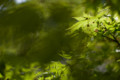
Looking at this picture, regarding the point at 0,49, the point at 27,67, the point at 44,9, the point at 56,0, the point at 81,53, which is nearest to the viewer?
the point at 81,53

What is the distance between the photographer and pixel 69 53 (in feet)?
2.70

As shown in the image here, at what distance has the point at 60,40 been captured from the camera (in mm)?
946

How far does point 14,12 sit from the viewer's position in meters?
1.21

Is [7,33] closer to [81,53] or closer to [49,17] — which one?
[49,17]

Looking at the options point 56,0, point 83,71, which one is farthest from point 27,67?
point 56,0

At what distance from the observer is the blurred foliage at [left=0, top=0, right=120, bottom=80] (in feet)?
2.51

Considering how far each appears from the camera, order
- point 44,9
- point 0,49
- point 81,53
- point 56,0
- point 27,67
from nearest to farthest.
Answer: point 81,53 → point 27,67 → point 0,49 → point 44,9 → point 56,0

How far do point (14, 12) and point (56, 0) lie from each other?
0.58 m

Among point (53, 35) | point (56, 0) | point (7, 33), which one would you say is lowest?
point (53, 35)

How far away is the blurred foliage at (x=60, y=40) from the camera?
30.1 inches

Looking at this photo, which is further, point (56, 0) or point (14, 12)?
point (56, 0)

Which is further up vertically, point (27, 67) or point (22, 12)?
point (22, 12)

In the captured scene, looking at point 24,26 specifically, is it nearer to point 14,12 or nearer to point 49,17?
point 14,12

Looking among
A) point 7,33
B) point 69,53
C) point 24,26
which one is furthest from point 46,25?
point 69,53
